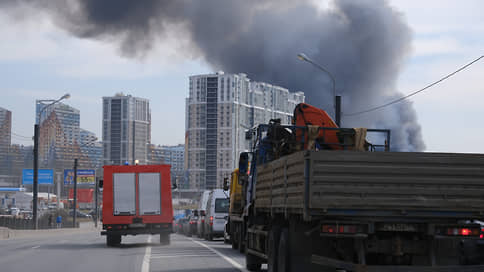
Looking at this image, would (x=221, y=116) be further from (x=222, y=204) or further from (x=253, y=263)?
(x=253, y=263)

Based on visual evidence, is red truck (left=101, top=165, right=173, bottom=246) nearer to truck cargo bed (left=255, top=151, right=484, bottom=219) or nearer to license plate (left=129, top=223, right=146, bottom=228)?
license plate (left=129, top=223, right=146, bottom=228)

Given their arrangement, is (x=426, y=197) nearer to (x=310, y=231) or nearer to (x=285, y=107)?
(x=310, y=231)

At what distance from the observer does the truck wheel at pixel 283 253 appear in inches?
448

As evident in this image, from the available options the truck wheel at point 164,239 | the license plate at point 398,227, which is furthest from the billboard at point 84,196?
the license plate at point 398,227

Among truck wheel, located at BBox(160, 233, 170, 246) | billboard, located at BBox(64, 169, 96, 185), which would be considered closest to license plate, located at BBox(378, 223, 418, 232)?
truck wheel, located at BBox(160, 233, 170, 246)

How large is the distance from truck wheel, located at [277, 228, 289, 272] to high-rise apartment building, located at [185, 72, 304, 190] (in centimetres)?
7938

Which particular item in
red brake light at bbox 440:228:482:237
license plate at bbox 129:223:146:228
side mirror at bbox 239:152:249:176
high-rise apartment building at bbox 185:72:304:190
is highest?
Result: high-rise apartment building at bbox 185:72:304:190

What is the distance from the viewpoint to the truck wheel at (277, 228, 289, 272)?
1138 centimetres

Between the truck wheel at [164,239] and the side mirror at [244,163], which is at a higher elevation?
the side mirror at [244,163]

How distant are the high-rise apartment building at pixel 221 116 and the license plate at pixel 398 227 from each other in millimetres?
81123

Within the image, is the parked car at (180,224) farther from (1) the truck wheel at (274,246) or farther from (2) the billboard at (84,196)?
(2) the billboard at (84,196)

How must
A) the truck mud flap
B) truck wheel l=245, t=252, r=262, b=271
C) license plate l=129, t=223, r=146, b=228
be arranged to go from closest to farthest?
the truck mud flap < truck wheel l=245, t=252, r=262, b=271 < license plate l=129, t=223, r=146, b=228

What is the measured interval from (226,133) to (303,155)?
124036 mm

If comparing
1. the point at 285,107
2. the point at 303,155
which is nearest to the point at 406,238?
the point at 303,155
